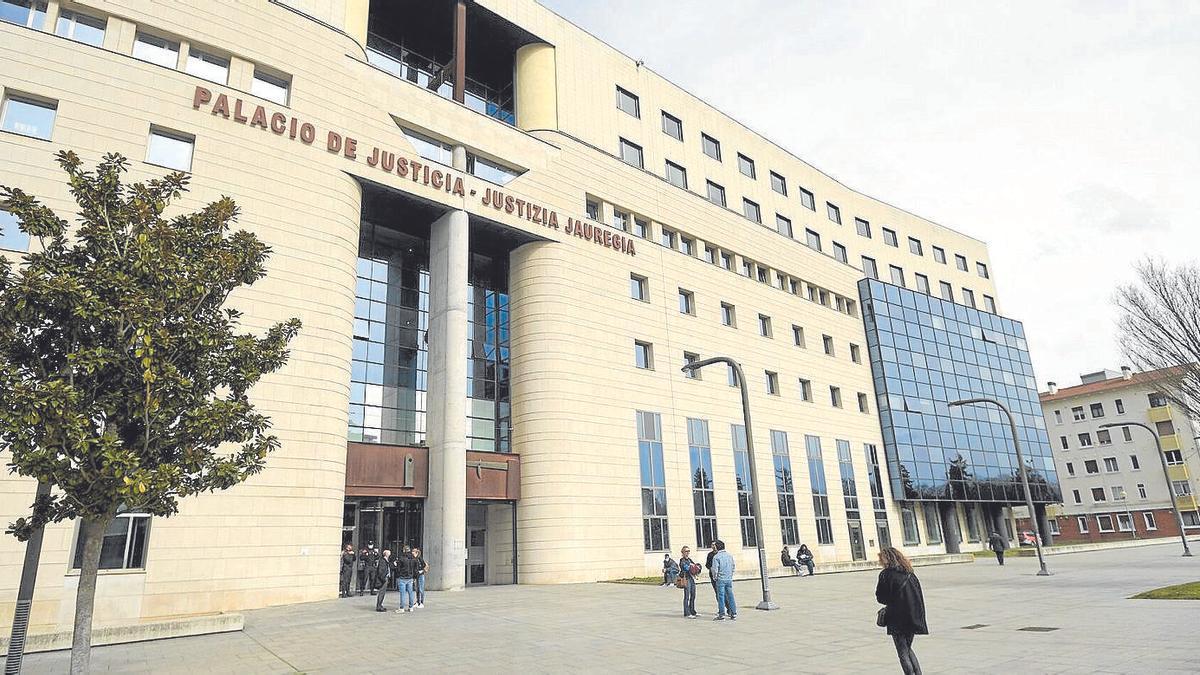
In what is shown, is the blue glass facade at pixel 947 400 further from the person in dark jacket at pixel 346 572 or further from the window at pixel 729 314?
the person in dark jacket at pixel 346 572

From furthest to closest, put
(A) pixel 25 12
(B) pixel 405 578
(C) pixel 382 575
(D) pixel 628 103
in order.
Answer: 1. (D) pixel 628 103
2. (A) pixel 25 12
3. (C) pixel 382 575
4. (B) pixel 405 578

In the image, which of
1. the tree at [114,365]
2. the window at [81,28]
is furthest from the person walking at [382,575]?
the window at [81,28]

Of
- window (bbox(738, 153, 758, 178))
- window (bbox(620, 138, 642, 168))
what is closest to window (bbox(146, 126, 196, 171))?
window (bbox(620, 138, 642, 168))

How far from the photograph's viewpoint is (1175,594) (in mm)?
14797

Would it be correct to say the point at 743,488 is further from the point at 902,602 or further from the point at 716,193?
the point at 902,602

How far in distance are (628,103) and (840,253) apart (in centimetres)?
2184

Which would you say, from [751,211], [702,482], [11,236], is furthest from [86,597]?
[751,211]

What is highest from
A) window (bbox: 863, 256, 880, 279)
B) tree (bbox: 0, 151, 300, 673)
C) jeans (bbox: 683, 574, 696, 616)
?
window (bbox: 863, 256, 880, 279)

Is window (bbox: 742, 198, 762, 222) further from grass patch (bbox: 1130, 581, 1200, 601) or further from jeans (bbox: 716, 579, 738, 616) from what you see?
jeans (bbox: 716, 579, 738, 616)

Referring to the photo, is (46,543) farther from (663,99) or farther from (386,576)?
(663,99)

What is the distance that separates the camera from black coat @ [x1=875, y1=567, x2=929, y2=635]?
7516 mm

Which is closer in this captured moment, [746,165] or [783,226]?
[746,165]

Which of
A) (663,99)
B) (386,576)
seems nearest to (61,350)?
(386,576)

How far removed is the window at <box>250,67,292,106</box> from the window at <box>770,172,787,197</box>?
104 feet
